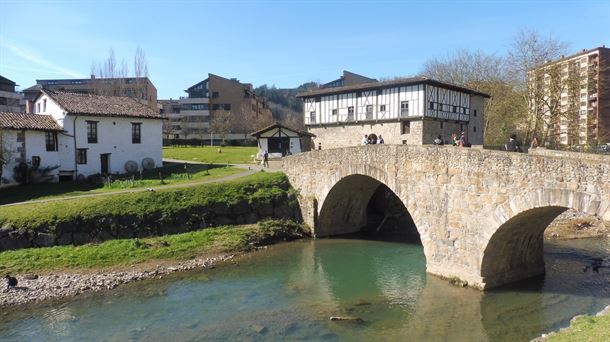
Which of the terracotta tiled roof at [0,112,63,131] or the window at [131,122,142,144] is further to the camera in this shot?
the window at [131,122,142,144]

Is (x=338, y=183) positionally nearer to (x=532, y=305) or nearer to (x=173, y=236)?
(x=173, y=236)

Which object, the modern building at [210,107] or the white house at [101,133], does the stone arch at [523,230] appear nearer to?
the white house at [101,133]

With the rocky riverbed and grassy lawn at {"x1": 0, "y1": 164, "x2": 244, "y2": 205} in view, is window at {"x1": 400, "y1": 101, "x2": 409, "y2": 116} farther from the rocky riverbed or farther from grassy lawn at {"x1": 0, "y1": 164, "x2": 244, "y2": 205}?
the rocky riverbed

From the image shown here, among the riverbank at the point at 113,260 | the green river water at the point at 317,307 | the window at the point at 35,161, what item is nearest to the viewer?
the green river water at the point at 317,307

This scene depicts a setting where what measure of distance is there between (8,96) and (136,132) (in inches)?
1595

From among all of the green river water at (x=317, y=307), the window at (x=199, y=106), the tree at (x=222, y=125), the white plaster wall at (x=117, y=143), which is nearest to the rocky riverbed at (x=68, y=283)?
the green river water at (x=317, y=307)

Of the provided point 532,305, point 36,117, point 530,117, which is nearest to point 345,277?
Result: point 532,305

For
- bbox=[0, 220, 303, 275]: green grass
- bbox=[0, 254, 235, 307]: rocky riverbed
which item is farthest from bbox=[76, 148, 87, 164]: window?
bbox=[0, 254, 235, 307]: rocky riverbed

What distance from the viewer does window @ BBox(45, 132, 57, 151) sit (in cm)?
3259

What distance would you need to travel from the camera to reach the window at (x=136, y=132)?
123ft

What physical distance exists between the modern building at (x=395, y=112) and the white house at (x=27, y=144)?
23063 millimetres

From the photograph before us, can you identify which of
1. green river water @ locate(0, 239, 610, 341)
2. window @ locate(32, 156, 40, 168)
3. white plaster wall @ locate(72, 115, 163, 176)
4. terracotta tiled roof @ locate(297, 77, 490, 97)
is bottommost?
green river water @ locate(0, 239, 610, 341)

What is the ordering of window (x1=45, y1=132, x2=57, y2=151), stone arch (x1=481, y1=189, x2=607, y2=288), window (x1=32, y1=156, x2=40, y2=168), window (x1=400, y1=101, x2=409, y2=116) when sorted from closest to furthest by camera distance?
stone arch (x1=481, y1=189, x2=607, y2=288)
window (x1=32, y1=156, x2=40, y2=168)
window (x1=45, y1=132, x2=57, y2=151)
window (x1=400, y1=101, x2=409, y2=116)

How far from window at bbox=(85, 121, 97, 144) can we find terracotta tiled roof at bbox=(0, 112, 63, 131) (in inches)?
80.2
